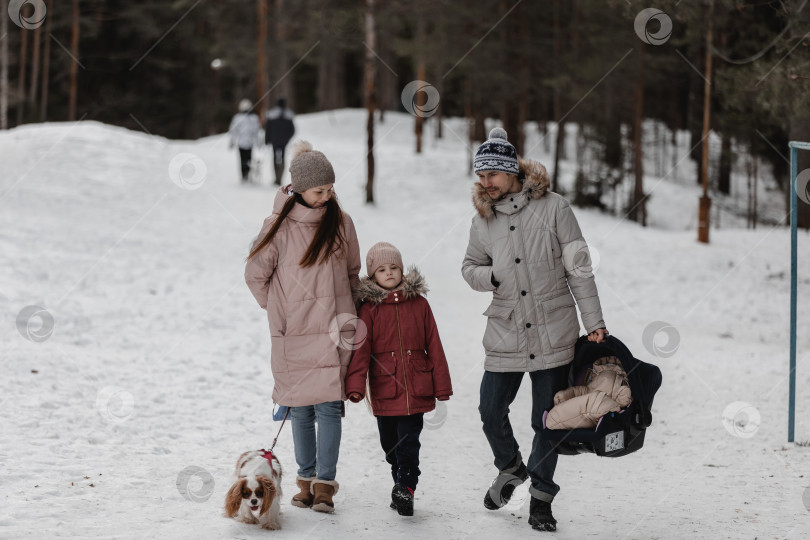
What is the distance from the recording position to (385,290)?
4.84m

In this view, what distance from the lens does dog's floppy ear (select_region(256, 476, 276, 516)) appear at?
4309 millimetres

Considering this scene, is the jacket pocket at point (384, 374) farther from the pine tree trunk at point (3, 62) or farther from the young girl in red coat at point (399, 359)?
the pine tree trunk at point (3, 62)

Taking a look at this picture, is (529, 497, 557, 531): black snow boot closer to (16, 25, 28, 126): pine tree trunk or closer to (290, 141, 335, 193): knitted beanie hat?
(290, 141, 335, 193): knitted beanie hat

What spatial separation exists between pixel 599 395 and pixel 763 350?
675cm

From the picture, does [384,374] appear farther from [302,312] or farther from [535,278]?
[535,278]

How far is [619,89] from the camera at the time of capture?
26188 millimetres

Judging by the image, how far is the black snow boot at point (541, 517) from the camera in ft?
15.6

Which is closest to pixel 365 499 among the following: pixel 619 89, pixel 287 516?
pixel 287 516

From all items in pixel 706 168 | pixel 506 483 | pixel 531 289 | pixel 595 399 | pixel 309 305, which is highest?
pixel 706 168

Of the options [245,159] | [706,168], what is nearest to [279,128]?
[245,159]

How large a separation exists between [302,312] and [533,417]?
1425mm

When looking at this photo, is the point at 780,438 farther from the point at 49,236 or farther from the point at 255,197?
the point at 255,197

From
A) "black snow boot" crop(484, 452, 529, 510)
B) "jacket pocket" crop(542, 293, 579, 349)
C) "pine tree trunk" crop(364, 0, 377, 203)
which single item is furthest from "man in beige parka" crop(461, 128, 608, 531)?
"pine tree trunk" crop(364, 0, 377, 203)

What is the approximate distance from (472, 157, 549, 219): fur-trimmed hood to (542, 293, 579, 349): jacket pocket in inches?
23.5
